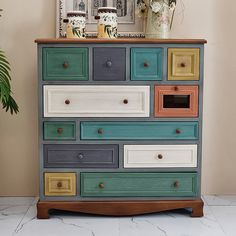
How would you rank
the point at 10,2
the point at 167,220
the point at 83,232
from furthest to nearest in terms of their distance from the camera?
the point at 10,2
the point at 167,220
the point at 83,232

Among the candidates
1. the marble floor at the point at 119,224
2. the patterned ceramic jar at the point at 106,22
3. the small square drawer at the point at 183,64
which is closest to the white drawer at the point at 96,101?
the small square drawer at the point at 183,64

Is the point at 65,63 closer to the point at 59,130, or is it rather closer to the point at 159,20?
the point at 59,130

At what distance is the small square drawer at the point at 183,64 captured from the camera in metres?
2.96

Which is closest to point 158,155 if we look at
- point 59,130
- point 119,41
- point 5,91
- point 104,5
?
point 59,130

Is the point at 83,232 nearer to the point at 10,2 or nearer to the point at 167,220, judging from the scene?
the point at 167,220

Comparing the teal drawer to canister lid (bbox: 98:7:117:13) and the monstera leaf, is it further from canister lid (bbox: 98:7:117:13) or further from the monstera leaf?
canister lid (bbox: 98:7:117:13)

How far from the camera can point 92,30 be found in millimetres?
3387

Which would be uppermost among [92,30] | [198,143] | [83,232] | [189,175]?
[92,30]

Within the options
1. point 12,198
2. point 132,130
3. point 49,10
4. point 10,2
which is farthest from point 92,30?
point 12,198

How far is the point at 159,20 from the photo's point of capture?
318cm

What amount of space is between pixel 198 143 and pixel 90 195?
0.72m

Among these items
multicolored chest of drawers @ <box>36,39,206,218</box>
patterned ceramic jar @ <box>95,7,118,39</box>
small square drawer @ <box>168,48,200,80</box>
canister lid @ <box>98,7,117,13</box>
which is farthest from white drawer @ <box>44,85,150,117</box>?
canister lid @ <box>98,7,117,13</box>

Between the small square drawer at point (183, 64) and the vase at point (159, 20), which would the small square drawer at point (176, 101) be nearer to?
the small square drawer at point (183, 64)

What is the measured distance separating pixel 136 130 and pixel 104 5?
3.00ft
